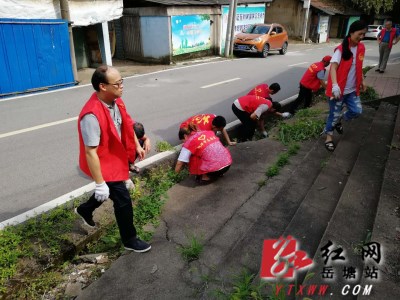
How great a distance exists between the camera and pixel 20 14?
1004 centimetres

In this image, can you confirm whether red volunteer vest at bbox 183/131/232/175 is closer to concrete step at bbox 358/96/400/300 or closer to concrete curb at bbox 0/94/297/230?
concrete curb at bbox 0/94/297/230

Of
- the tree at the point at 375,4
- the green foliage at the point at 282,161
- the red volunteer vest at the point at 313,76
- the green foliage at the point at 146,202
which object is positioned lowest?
the green foliage at the point at 146,202

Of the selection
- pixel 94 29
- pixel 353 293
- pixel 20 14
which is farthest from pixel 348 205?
pixel 94 29

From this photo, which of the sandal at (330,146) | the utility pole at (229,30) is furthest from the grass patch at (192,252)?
the utility pole at (229,30)

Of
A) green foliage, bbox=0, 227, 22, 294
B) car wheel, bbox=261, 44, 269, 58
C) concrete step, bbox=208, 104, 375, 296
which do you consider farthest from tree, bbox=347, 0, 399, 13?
green foliage, bbox=0, 227, 22, 294

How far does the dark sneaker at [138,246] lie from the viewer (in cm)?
314

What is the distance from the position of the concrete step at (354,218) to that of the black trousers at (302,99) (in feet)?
10.2

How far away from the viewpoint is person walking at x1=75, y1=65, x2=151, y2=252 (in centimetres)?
260

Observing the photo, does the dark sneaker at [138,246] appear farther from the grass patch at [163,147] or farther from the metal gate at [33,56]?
the metal gate at [33,56]

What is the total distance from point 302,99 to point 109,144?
6123 millimetres

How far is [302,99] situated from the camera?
784 centimetres

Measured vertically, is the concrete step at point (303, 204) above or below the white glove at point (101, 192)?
below

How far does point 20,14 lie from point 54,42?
3.96ft

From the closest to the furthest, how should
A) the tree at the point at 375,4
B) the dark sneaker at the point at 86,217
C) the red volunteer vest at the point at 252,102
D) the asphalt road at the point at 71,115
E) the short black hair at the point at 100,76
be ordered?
the short black hair at the point at 100,76 < the dark sneaker at the point at 86,217 < the asphalt road at the point at 71,115 < the red volunteer vest at the point at 252,102 < the tree at the point at 375,4
